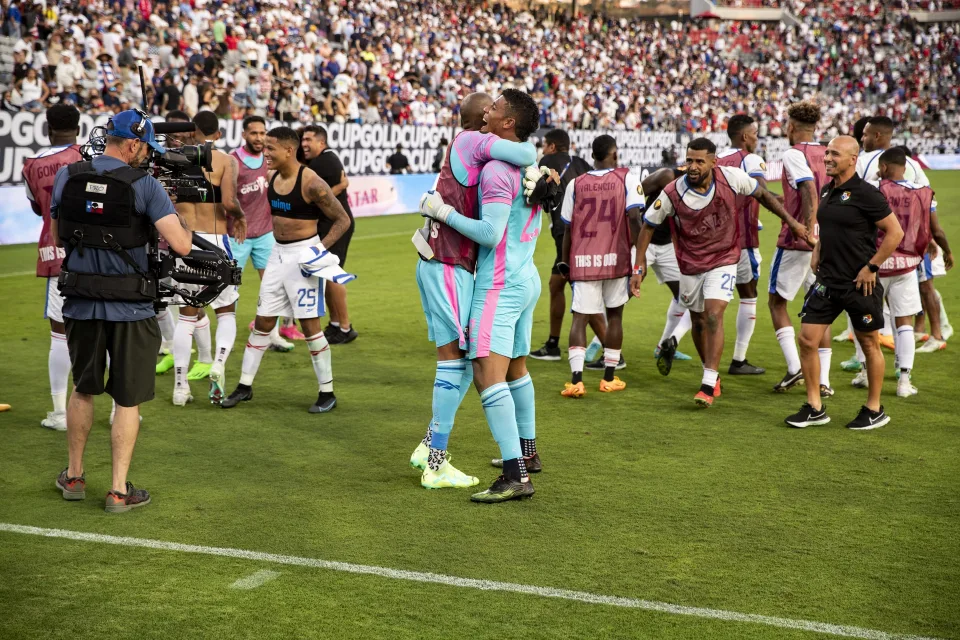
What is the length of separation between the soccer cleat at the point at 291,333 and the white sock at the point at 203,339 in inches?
72.6

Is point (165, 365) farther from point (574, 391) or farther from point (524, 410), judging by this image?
point (524, 410)

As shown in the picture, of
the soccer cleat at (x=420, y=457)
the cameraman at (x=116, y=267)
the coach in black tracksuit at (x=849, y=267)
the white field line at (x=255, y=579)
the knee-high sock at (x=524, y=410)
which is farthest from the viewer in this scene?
the coach in black tracksuit at (x=849, y=267)

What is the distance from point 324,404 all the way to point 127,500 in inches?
95.1

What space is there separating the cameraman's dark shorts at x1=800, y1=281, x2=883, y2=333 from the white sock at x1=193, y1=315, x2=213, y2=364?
15.5 feet

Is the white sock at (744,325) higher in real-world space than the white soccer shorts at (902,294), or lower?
lower

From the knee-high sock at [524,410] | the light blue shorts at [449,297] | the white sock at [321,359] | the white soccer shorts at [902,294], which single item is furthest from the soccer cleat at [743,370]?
the light blue shorts at [449,297]

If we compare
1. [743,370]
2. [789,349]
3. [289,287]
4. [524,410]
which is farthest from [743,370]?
[289,287]

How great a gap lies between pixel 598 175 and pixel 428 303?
319cm

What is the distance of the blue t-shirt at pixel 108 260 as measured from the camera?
508cm

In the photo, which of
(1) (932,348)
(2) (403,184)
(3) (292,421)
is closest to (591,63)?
(2) (403,184)

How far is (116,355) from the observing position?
5246 millimetres

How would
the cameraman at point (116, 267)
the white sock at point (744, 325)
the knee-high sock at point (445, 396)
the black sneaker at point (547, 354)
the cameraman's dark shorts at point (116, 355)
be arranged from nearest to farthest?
the cameraman at point (116, 267) < the cameraman's dark shorts at point (116, 355) < the knee-high sock at point (445, 396) < the white sock at point (744, 325) < the black sneaker at point (547, 354)

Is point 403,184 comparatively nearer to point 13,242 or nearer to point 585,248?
point 13,242

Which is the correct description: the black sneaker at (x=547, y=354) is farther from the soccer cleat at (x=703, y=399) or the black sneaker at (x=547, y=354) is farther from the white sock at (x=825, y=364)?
the white sock at (x=825, y=364)
